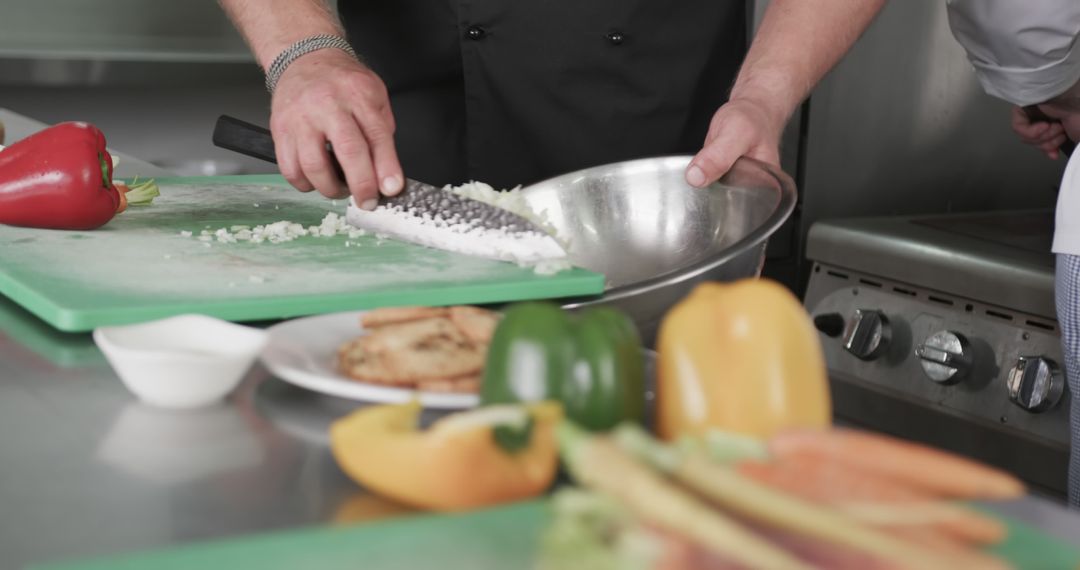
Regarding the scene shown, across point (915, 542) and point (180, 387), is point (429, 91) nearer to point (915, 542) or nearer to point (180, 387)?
point (180, 387)

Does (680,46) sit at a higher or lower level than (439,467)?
higher

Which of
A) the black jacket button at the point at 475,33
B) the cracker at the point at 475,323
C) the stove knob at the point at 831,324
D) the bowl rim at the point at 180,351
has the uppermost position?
the black jacket button at the point at 475,33

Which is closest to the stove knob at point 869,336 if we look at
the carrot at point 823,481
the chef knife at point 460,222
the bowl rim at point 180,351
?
the chef knife at point 460,222

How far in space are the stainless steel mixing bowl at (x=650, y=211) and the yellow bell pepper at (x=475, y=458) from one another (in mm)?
583

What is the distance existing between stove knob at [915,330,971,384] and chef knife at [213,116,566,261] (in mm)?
764

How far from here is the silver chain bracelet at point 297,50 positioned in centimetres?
134

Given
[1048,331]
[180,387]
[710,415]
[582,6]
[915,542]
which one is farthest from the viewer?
[582,6]

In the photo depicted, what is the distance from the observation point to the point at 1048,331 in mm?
1536

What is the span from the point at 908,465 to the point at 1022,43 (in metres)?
A: 1.20

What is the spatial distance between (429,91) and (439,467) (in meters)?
1.25

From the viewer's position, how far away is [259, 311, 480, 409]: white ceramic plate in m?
0.65

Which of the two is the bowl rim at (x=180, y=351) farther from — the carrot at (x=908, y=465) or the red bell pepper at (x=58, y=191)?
the red bell pepper at (x=58, y=191)

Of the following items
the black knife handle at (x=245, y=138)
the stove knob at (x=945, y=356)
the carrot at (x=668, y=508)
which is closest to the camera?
the carrot at (x=668, y=508)

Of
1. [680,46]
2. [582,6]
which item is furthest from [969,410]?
[582,6]
